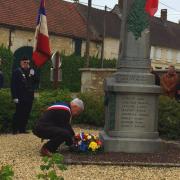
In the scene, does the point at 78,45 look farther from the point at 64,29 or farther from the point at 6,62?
the point at 6,62

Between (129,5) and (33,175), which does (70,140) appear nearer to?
(33,175)

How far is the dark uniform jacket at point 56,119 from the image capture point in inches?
345

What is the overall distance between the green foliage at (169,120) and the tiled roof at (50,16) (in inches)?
1015

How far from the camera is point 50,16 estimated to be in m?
42.1

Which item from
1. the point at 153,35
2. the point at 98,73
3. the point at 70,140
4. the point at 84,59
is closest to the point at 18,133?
the point at 70,140

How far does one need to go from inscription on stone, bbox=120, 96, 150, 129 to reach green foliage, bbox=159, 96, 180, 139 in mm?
2617

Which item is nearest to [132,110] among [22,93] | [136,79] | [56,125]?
[136,79]

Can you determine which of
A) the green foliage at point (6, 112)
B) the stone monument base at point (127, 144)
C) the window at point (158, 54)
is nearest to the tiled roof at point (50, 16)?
the window at point (158, 54)

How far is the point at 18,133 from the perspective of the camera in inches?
467

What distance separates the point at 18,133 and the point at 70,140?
3075 millimetres

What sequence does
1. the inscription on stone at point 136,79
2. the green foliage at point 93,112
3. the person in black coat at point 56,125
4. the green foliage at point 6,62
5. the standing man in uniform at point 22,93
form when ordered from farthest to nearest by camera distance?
the green foliage at point 6,62 → the green foliage at point 93,112 → the standing man in uniform at point 22,93 → the inscription on stone at point 136,79 → the person in black coat at point 56,125

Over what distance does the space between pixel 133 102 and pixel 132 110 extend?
5.7 inches

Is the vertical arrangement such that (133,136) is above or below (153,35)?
below

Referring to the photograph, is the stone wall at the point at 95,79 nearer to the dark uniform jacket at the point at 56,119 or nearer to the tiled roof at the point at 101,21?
the dark uniform jacket at the point at 56,119
